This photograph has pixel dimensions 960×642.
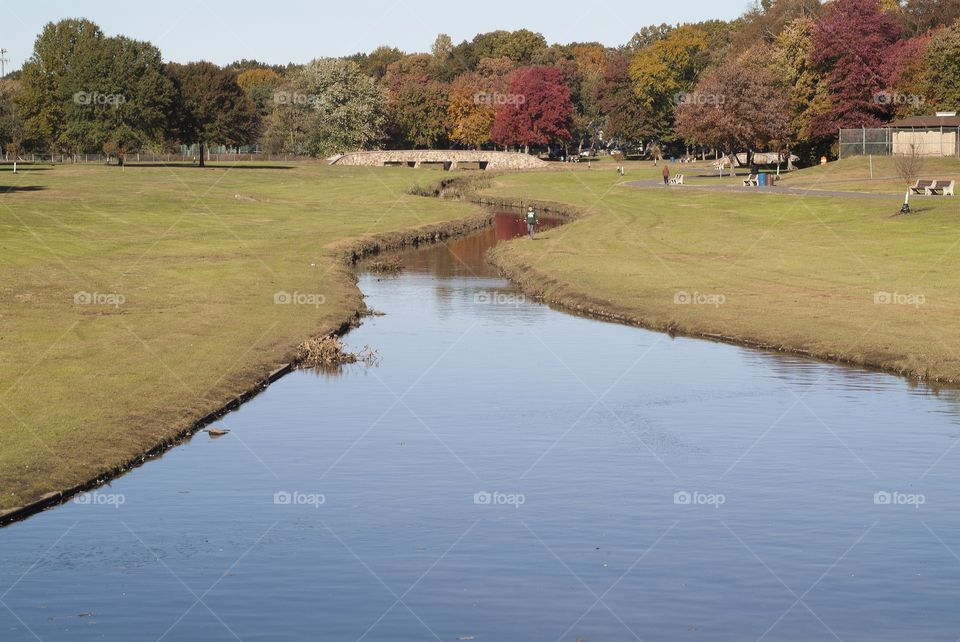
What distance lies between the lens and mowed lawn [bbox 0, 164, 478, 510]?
1214 inches

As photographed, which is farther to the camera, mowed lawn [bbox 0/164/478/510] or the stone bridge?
the stone bridge

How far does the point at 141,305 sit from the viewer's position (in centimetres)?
5062

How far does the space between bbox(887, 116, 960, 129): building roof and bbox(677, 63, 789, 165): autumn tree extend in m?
10.5

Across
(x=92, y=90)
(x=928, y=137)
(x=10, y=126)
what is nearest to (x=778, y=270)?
(x=928, y=137)

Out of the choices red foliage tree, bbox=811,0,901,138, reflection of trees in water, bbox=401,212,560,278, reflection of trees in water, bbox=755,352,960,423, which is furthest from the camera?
red foliage tree, bbox=811,0,901,138

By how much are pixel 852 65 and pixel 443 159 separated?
72.7 metres

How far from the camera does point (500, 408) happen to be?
36188 millimetres

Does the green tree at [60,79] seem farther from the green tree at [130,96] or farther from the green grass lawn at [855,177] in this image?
the green grass lawn at [855,177]

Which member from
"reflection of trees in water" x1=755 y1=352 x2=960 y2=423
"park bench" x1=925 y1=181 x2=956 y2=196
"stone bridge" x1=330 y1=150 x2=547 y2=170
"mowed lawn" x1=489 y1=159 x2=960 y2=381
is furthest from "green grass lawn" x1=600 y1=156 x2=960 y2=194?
"reflection of trees in water" x1=755 y1=352 x2=960 y2=423

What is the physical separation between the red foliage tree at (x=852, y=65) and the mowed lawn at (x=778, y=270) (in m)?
32.3

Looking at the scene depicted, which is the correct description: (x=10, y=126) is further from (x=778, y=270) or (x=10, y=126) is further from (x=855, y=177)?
(x=778, y=270)

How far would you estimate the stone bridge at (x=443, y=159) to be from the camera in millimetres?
190250

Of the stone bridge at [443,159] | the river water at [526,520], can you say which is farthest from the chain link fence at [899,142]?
the river water at [526,520]

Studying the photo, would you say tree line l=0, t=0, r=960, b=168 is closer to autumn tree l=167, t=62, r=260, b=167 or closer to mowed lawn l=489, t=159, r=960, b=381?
autumn tree l=167, t=62, r=260, b=167
